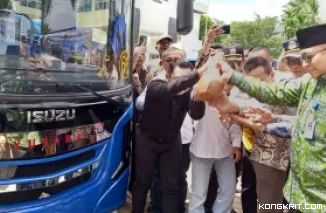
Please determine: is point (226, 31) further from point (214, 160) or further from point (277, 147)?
point (214, 160)

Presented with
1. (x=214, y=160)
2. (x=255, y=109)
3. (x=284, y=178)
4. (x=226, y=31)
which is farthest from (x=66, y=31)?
(x=284, y=178)

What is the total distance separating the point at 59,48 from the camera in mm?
2643

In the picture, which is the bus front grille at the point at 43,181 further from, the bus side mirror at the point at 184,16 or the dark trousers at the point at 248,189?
the dark trousers at the point at 248,189

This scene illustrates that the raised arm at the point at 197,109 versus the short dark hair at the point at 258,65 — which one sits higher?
the short dark hair at the point at 258,65

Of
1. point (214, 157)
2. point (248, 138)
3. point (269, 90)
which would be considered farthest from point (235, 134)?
point (269, 90)

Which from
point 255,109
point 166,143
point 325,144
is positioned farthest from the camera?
point 166,143

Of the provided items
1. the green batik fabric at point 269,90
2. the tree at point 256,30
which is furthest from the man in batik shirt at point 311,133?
the tree at point 256,30

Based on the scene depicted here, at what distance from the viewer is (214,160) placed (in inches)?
136

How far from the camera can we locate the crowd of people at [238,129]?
6.72 feet

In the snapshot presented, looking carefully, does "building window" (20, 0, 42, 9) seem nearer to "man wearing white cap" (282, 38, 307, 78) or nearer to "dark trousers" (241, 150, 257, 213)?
"man wearing white cap" (282, 38, 307, 78)

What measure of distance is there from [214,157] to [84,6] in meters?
1.68

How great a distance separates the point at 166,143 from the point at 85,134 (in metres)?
0.89

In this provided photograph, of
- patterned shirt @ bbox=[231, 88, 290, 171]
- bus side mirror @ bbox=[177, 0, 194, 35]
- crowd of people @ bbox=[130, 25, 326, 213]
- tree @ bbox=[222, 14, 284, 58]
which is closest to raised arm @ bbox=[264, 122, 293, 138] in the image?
crowd of people @ bbox=[130, 25, 326, 213]

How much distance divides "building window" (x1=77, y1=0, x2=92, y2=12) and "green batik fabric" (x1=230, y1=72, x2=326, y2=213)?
1.22 m
